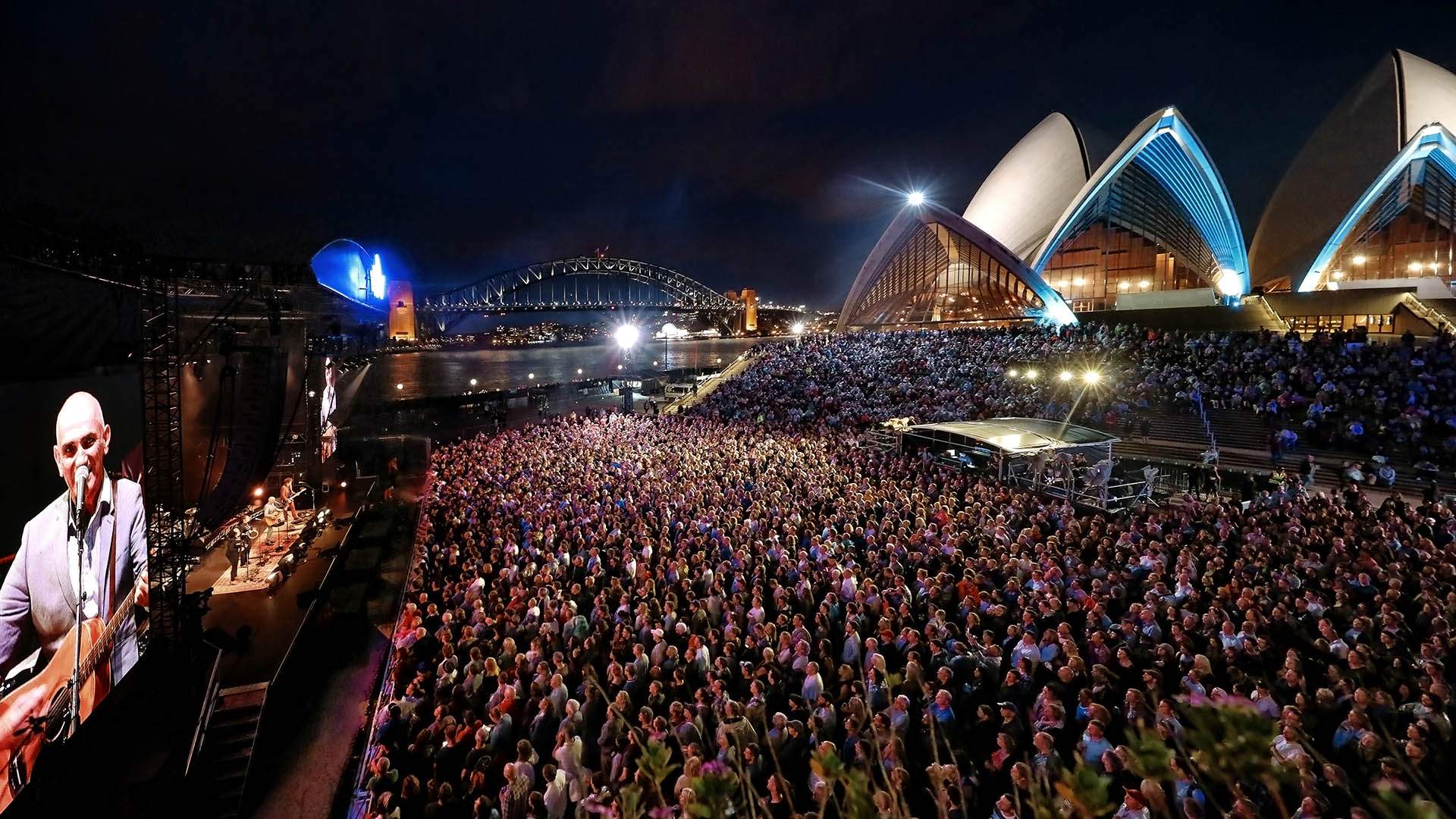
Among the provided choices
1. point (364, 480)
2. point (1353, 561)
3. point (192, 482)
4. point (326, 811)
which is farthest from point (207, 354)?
point (1353, 561)

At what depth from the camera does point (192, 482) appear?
10.1 metres

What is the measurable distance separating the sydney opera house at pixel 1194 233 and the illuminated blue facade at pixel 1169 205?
7 cm

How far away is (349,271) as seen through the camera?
13.0m

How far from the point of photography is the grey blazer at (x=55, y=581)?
153 inches

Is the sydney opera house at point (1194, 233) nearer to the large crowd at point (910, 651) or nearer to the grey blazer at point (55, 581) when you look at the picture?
the large crowd at point (910, 651)

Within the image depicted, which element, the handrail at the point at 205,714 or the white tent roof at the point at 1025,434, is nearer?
the handrail at the point at 205,714

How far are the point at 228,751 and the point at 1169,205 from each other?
38553mm

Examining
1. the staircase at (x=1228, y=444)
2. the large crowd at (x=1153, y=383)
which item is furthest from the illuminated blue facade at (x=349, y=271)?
the staircase at (x=1228, y=444)

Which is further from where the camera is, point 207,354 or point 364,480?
point 364,480

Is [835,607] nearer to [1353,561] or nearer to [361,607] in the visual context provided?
[1353,561]

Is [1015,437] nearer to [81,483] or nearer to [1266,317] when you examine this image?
Answer: [81,483]

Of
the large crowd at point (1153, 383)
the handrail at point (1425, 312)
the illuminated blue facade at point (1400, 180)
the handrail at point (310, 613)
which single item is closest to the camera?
the handrail at point (310, 613)

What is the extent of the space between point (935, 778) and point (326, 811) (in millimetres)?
4523

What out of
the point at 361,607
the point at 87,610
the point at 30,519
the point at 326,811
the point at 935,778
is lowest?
the point at 326,811
